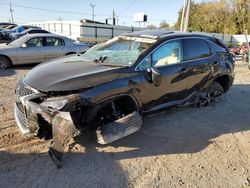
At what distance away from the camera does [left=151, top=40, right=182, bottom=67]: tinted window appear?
4.95m

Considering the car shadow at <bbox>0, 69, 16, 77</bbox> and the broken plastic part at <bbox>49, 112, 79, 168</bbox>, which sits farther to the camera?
the car shadow at <bbox>0, 69, 16, 77</bbox>

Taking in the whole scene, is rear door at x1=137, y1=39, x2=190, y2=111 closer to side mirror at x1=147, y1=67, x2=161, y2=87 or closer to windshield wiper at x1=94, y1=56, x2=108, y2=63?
side mirror at x1=147, y1=67, x2=161, y2=87

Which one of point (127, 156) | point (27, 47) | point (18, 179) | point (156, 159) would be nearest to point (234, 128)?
point (156, 159)

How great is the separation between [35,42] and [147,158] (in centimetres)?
866

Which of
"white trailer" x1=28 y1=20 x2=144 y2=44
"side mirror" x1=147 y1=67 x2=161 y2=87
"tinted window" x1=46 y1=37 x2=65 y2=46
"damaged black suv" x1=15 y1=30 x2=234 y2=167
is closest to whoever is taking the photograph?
"damaged black suv" x1=15 y1=30 x2=234 y2=167

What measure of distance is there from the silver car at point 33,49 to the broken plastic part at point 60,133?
7.05m

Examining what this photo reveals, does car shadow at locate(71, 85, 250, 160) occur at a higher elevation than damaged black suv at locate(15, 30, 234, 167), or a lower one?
lower

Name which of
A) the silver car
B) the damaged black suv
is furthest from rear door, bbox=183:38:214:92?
the silver car

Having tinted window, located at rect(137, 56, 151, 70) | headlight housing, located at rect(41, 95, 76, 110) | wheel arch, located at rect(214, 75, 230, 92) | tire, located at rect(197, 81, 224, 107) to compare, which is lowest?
tire, located at rect(197, 81, 224, 107)

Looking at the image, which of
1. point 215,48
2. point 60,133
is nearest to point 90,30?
point 215,48

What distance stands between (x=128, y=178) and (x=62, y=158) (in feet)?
3.42

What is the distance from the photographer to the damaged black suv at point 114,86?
3854mm

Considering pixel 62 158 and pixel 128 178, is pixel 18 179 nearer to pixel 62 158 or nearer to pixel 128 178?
pixel 62 158

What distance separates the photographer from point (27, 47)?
10.9 m
